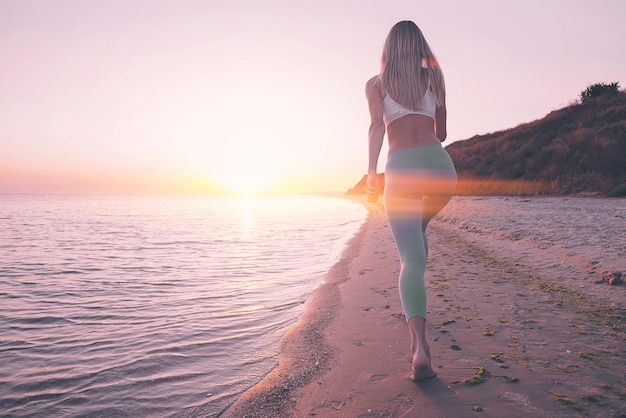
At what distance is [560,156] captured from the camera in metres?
24.3

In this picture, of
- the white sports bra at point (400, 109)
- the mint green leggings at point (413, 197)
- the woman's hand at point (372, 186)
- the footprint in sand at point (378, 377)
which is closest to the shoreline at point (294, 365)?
the footprint in sand at point (378, 377)

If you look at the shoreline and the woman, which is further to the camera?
the woman

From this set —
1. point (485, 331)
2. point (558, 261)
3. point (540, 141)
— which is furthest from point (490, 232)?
point (540, 141)

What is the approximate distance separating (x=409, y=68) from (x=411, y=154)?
1.92ft

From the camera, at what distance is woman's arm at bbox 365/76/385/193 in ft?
8.37

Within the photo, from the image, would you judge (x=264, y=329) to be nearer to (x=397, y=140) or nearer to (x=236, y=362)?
(x=236, y=362)

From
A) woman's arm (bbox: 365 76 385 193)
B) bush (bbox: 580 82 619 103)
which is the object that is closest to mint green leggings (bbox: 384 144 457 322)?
woman's arm (bbox: 365 76 385 193)

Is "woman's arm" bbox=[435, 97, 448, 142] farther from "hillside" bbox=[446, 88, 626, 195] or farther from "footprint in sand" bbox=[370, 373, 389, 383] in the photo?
"hillside" bbox=[446, 88, 626, 195]

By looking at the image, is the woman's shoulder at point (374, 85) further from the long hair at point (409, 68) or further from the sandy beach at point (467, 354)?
the sandy beach at point (467, 354)

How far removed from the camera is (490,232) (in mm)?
10141

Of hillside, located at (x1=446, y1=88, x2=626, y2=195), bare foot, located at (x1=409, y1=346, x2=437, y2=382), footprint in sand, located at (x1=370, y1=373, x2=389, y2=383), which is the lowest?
footprint in sand, located at (x1=370, y1=373, x2=389, y2=383)

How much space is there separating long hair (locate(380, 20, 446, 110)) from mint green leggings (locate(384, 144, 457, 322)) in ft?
1.18

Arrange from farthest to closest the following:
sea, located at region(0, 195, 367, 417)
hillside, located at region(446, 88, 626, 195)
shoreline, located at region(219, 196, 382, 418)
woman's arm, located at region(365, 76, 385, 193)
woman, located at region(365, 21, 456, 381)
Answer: hillside, located at region(446, 88, 626, 195) < sea, located at region(0, 195, 367, 417) < woman's arm, located at region(365, 76, 385, 193) < woman, located at region(365, 21, 456, 381) < shoreline, located at region(219, 196, 382, 418)

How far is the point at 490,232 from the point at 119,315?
9.33m
